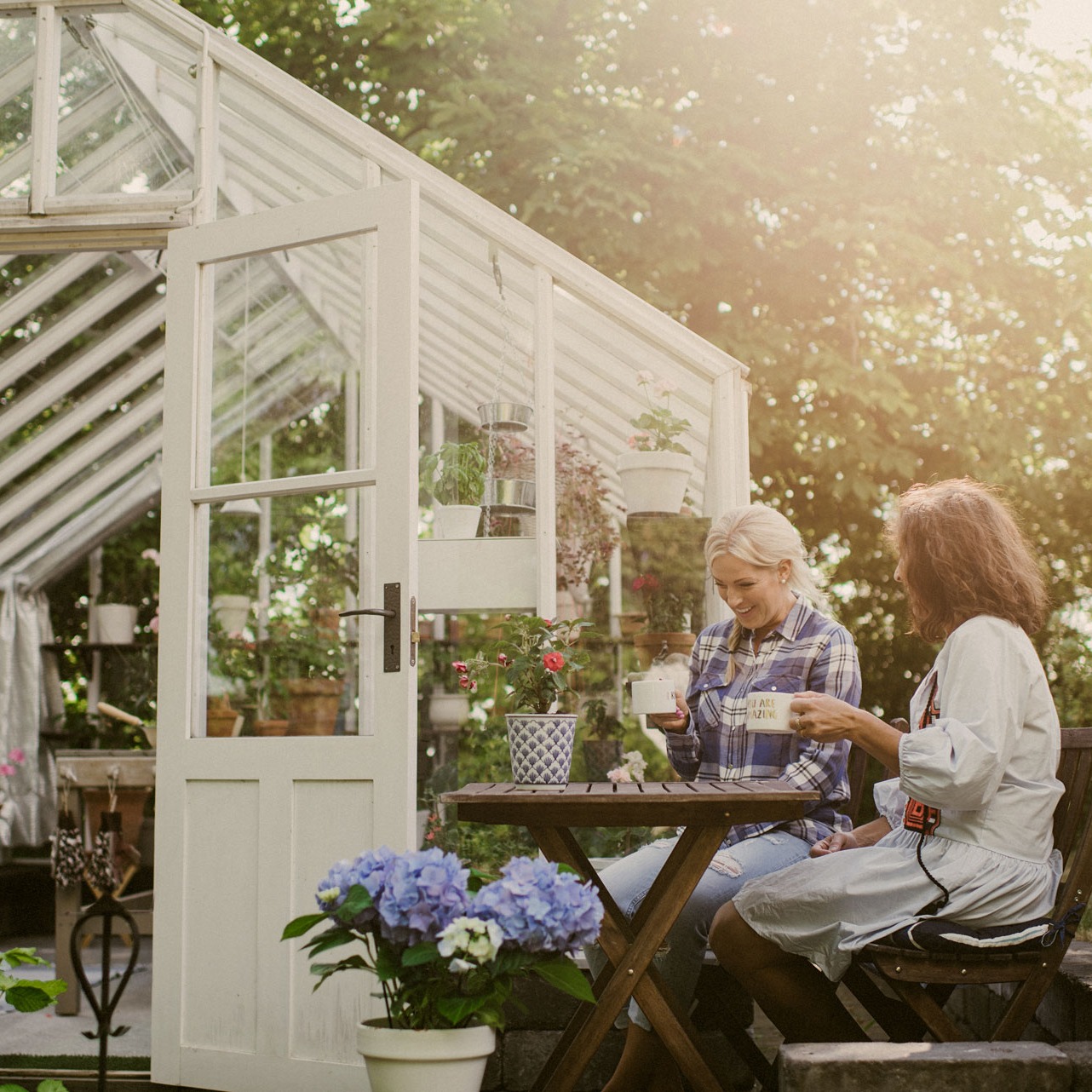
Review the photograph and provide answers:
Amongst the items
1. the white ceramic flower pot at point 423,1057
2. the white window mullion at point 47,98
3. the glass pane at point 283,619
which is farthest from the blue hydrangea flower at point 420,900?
the white window mullion at point 47,98

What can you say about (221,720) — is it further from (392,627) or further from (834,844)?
(834,844)

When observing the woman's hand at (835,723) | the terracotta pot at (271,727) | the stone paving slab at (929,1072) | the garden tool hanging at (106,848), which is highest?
the woman's hand at (835,723)

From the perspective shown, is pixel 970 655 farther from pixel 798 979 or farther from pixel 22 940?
pixel 22 940

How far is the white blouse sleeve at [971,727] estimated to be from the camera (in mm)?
2137

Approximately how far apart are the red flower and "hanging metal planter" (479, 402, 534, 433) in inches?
47.7

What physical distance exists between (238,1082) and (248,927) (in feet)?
1.21

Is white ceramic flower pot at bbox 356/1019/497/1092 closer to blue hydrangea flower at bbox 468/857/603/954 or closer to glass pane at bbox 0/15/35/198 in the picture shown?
blue hydrangea flower at bbox 468/857/603/954

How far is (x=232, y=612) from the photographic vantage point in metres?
3.70

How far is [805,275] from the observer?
7254 millimetres

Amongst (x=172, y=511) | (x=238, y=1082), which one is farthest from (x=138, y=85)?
(x=238, y=1082)

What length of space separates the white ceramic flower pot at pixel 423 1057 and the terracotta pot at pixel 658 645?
192cm

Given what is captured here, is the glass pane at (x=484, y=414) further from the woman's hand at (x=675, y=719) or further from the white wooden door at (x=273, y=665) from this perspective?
the woman's hand at (x=675, y=719)

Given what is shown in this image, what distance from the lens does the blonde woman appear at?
2590mm

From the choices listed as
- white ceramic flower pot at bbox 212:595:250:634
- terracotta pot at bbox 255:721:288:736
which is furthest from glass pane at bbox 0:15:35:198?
terracotta pot at bbox 255:721:288:736
